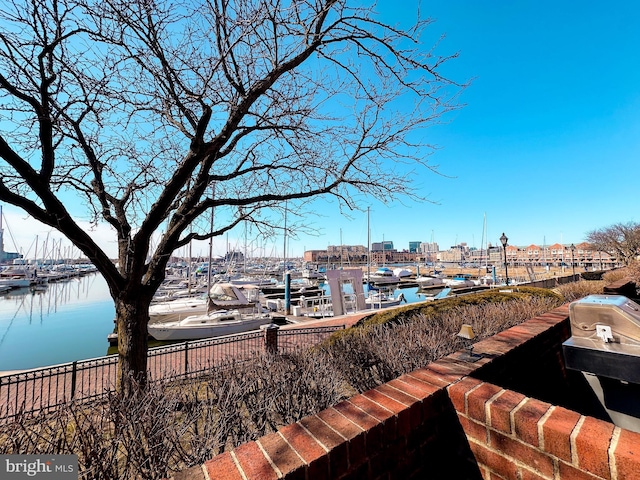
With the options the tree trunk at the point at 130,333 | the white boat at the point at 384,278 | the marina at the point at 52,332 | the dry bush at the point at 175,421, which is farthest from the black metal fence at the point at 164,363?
the white boat at the point at 384,278

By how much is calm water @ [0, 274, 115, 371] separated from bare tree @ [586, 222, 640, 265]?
49328mm

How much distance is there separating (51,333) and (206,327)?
12.8 m

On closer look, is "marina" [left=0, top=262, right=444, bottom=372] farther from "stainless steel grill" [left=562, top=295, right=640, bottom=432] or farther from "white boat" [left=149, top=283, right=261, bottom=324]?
"stainless steel grill" [left=562, top=295, right=640, bottom=432]

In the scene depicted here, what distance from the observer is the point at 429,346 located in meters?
4.94

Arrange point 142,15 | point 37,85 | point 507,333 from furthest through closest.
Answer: point 37,85
point 142,15
point 507,333

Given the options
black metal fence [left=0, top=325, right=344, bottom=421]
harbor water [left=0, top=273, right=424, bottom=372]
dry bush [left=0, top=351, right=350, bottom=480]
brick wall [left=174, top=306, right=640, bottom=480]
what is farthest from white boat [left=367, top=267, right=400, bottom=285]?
brick wall [left=174, top=306, right=640, bottom=480]

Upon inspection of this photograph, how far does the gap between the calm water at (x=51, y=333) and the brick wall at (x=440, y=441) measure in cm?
1788

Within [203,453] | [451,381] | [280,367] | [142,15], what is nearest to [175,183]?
[142,15]

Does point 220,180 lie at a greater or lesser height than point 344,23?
lesser

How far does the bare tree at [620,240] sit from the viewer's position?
35656 millimetres

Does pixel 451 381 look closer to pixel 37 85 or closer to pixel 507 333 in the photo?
pixel 507 333

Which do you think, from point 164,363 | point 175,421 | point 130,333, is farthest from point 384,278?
point 175,421

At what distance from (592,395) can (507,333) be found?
901mm

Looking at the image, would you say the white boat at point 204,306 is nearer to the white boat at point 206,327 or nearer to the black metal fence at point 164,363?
the white boat at point 206,327
